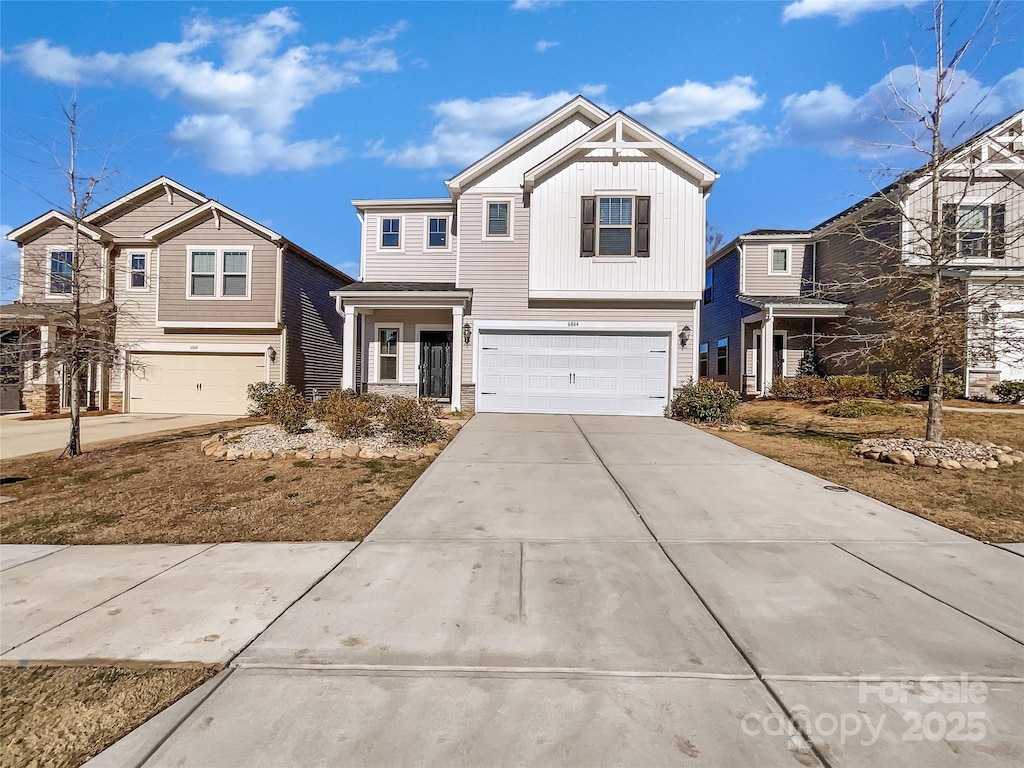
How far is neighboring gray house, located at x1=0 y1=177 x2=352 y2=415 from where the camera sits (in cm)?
1425

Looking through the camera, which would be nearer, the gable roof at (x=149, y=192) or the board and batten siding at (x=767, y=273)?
the gable roof at (x=149, y=192)

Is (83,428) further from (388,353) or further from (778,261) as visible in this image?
(778,261)

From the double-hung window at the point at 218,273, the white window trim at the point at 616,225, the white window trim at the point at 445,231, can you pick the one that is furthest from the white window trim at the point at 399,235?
the white window trim at the point at 616,225

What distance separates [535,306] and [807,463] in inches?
301

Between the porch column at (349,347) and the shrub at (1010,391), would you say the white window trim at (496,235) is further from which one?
the shrub at (1010,391)

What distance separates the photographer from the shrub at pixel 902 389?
42.9ft

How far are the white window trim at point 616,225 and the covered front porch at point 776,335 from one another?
6306 millimetres

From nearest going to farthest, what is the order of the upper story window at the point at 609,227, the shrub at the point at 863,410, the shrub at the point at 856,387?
the shrub at the point at 863,410, the upper story window at the point at 609,227, the shrub at the point at 856,387

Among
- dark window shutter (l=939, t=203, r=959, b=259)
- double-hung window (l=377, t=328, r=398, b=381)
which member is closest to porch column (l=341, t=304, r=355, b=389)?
double-hung window (l=377, t=328, r=398, b=381)

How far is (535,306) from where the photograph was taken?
A: 510 inches

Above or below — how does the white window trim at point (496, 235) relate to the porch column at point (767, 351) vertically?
above

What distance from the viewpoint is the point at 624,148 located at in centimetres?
1260

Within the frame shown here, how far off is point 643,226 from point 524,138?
4253 millimetres

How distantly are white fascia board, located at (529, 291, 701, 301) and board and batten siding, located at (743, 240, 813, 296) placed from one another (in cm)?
715
